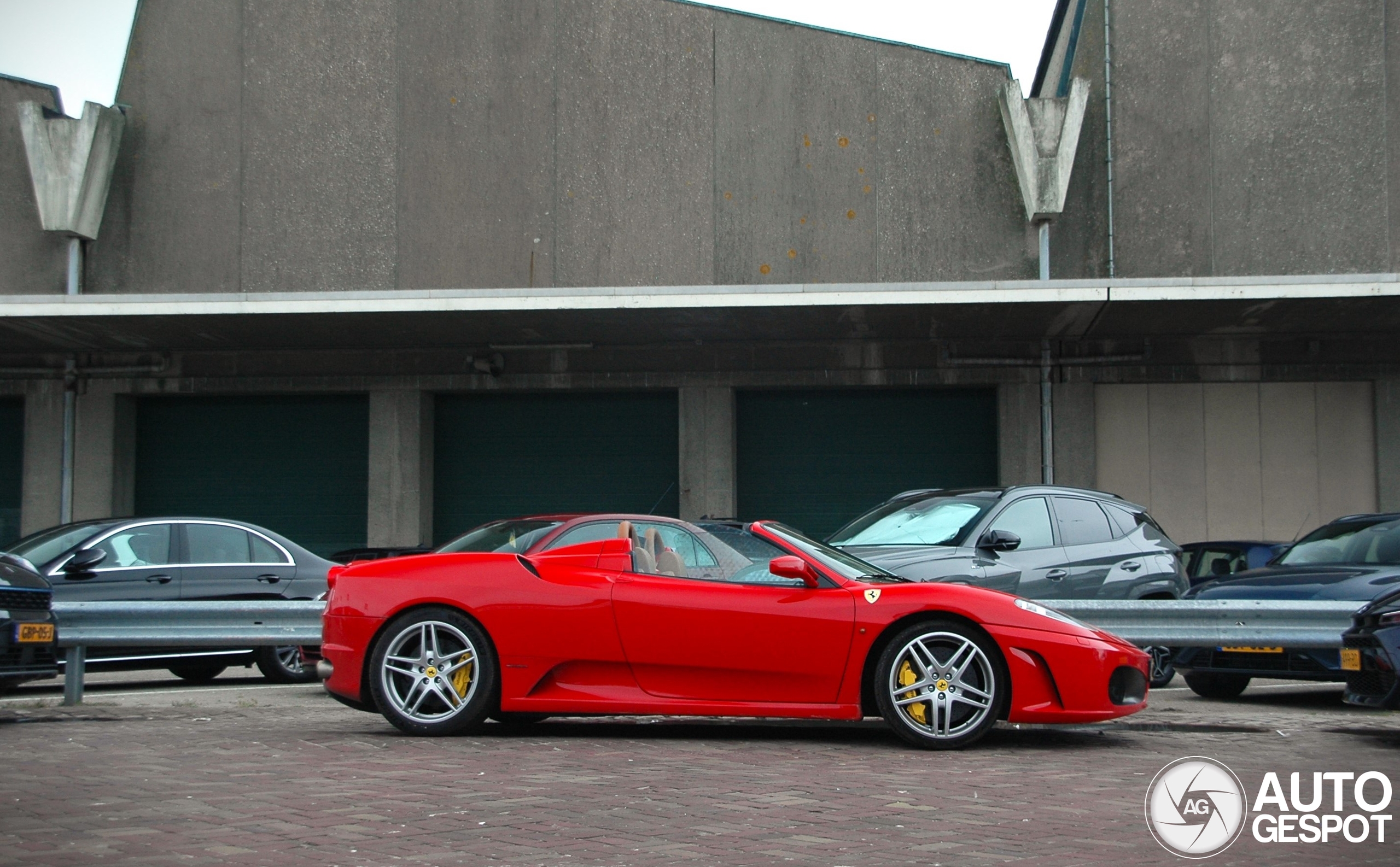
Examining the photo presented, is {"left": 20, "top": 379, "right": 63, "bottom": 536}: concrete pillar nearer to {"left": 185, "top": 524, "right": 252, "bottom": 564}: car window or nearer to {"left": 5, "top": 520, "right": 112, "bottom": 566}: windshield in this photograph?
{"left": 5, "top": 520, "right": 112, "bottom": 566}: windshield

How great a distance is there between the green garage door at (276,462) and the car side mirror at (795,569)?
1505 cm

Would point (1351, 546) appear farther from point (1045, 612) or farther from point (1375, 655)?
point (1045, 612)

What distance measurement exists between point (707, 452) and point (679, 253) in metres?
3.14

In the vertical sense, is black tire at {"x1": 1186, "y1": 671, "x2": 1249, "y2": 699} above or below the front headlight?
below

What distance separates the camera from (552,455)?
21172 mm

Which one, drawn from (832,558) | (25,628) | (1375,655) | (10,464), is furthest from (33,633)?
(10,464)

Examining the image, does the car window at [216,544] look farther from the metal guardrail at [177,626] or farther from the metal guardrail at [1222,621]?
the metal guardrail at [1222,621]

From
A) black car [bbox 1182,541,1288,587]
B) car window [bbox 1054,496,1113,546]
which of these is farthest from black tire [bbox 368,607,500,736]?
black car [bbox 1182,541,1288,587]

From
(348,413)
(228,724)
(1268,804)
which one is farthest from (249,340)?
(1268,804)

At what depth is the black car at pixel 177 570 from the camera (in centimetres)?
1111

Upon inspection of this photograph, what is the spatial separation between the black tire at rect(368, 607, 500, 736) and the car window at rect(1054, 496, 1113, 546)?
516 centimetres

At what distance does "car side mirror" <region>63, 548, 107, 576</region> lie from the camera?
1100 centimetres

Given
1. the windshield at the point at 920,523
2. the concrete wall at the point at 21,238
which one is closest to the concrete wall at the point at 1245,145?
the windshield at the point at 920,523

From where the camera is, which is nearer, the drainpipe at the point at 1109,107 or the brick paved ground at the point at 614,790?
the brick paved ground at the point at 614,790
